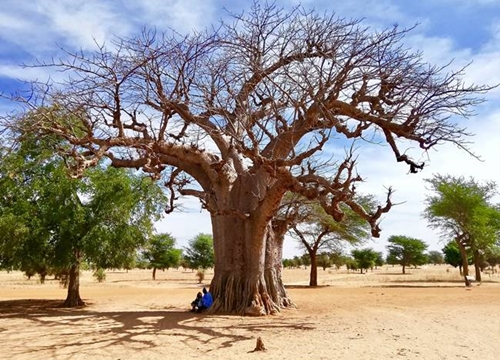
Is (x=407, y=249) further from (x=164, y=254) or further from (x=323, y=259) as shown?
(x=164, y=254)

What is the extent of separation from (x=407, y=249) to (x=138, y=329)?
2319 inches

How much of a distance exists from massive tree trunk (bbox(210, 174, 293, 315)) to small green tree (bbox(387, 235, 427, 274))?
52.6m

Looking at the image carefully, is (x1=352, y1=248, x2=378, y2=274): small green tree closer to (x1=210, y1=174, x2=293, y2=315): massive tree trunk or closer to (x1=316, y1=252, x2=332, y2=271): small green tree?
(x1=316, y1=252, x2=332, y2=271): small green tree

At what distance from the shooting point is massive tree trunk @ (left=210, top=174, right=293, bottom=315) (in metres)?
13.5

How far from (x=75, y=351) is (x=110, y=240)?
359 inches

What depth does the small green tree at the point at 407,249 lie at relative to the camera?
63406 mm

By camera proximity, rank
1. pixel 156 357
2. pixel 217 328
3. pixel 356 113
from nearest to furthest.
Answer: pixel 156 357 < pixel 217 328 < pixel 356 113

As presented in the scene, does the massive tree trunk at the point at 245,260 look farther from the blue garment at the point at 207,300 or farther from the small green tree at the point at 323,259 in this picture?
the small green tree at the point at 323,259

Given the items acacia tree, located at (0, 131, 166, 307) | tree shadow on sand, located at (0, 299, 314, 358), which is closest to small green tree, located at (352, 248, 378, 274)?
acacia tree, located at (0, 131, 166, 307)

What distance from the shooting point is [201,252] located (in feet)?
190

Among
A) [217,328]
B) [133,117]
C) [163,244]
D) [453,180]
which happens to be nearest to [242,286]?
[217,328]

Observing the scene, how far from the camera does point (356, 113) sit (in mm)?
12320

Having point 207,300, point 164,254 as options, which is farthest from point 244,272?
point 164,254

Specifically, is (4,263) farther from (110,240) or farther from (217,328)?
(217,328)
